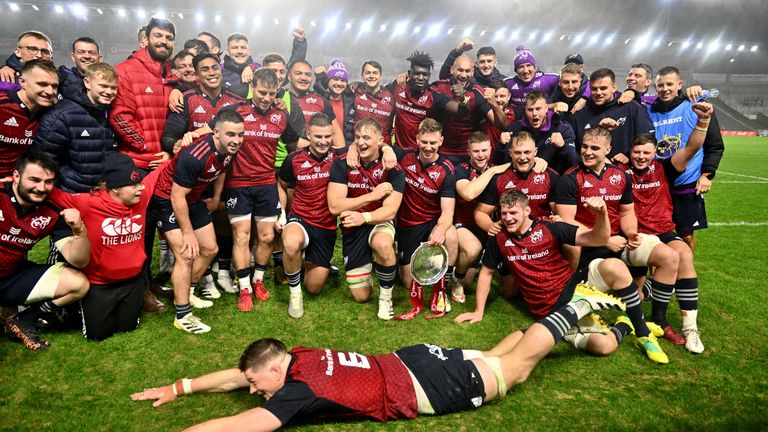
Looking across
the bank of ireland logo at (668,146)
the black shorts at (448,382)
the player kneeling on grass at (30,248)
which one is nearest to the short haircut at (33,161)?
the player kneeling on grass at (30,248)

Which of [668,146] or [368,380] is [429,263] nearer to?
[368,380]

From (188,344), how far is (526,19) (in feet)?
180

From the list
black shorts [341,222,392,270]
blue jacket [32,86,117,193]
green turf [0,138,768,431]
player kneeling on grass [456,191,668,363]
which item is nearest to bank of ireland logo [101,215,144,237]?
blue jacket [32,86,117,193]

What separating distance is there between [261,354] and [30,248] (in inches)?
105

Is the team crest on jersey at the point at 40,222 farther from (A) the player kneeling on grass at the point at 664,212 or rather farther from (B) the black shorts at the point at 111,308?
(A) the player kneeling on grass at the point at 664,212

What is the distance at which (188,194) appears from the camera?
4.91 metres

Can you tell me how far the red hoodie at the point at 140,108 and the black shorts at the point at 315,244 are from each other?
1.74 metres

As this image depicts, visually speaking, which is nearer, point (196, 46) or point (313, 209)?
point (313, 209)

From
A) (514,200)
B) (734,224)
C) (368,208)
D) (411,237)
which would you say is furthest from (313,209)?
(734,224)

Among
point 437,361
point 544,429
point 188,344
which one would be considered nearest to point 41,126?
point 188,344

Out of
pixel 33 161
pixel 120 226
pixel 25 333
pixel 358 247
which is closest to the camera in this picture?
pixel 33 161

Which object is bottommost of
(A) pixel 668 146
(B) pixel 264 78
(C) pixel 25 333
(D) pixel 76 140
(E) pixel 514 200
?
(C) pixel 25 333

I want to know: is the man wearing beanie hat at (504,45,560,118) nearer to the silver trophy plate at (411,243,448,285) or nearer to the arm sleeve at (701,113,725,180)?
the arm sleeve at (701,113,725,180)

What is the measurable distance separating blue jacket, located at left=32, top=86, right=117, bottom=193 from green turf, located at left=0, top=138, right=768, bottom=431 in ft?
4.92
